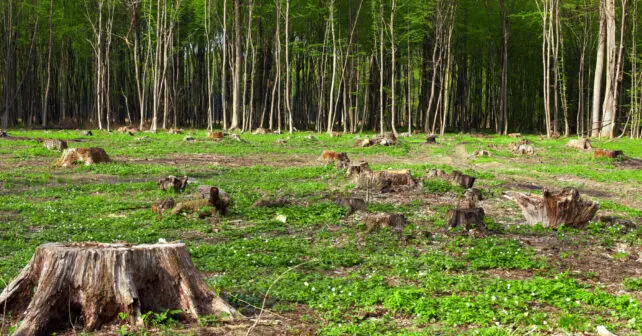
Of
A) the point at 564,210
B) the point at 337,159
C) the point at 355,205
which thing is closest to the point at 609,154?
the point at 337,159

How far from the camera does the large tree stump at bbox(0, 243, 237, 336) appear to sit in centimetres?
559

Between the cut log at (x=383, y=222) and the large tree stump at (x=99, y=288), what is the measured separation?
4.56m

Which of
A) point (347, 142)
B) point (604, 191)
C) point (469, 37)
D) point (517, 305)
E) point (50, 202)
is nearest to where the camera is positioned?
point (517, 305)

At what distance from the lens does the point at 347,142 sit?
102 ft

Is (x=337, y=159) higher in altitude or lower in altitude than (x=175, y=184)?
higher

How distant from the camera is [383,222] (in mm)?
10281

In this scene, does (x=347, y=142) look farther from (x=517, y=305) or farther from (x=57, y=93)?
(x=57, y=93)

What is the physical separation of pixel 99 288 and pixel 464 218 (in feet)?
20.9

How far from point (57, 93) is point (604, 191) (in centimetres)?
5489

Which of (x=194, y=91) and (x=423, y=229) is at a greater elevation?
(x=194, y=91)

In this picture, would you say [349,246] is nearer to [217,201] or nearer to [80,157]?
[217,201]

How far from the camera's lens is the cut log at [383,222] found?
1023cm

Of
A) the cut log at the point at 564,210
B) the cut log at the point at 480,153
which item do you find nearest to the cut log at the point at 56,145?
the cut log at the point at 480,153

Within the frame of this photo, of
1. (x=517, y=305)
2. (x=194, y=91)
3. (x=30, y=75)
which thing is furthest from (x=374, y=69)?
(x=517, y=305)
